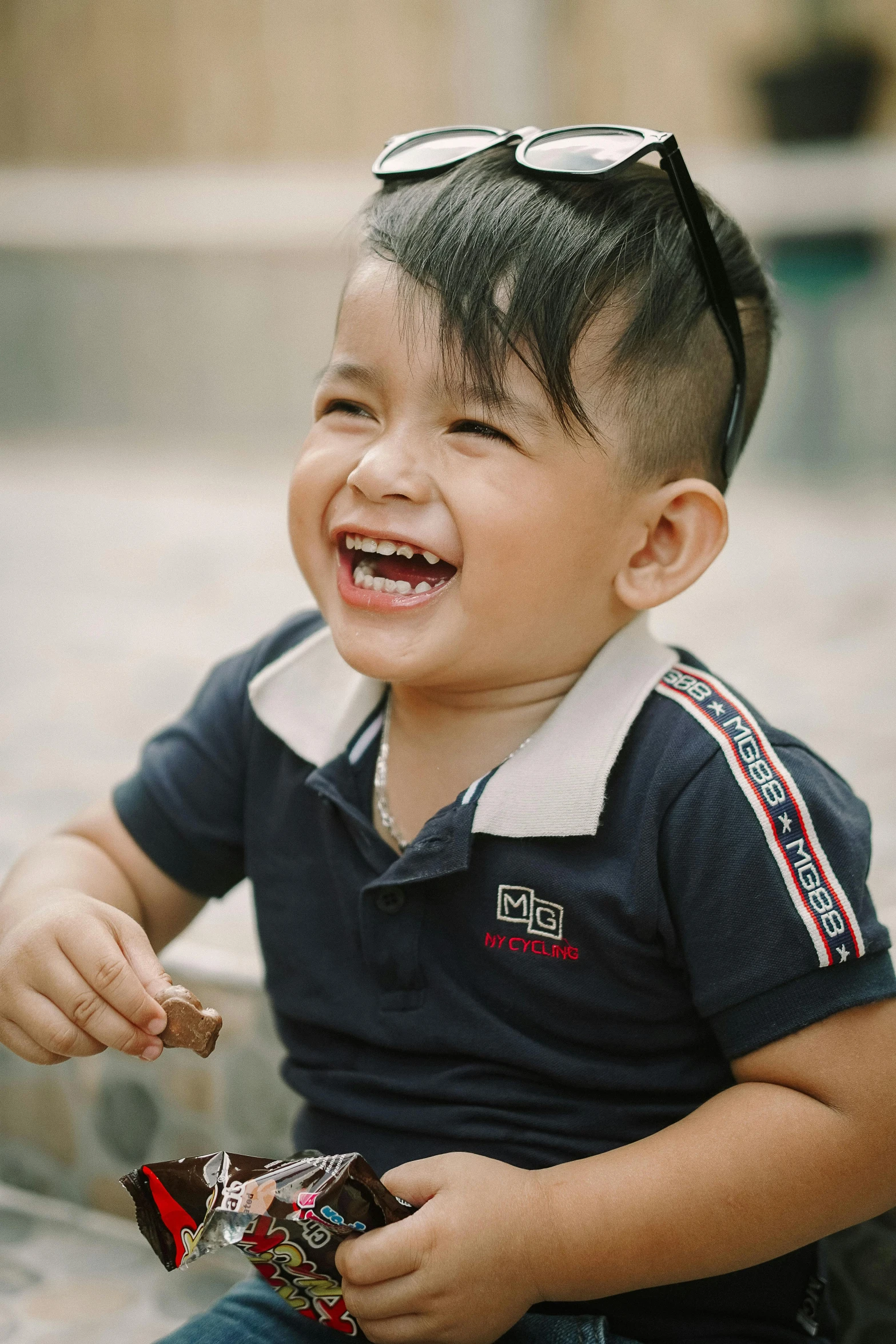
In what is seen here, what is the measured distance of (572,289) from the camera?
2.63 feet

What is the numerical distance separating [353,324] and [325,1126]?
1.75 ft

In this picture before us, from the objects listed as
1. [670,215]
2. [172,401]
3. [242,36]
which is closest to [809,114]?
[242,36]

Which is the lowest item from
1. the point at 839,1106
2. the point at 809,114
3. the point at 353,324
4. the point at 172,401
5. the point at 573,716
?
the point at 172,401

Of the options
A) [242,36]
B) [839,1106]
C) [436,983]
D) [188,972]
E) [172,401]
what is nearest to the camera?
[839,1106]

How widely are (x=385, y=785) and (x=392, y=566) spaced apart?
0.53 ft

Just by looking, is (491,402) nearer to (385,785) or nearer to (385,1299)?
(385,785)


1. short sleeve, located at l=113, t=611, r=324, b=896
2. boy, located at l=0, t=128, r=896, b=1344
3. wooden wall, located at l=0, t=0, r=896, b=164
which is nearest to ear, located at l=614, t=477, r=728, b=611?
boy, located at l=0, t=128, r=896, b=1344

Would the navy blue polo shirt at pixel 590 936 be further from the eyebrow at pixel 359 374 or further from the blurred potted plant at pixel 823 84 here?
the blurred potted plant at pixel 823 84

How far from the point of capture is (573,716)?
0.86 m

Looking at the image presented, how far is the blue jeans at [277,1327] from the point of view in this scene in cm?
81

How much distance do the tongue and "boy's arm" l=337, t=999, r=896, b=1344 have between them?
13.6 inches

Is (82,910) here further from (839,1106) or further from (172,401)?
(172,401)

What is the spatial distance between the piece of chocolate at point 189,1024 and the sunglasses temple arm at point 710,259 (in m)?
0.52

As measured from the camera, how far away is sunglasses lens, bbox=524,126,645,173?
83 cm
